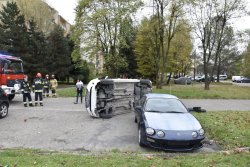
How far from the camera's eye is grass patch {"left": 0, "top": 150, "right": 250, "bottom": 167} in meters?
7.22

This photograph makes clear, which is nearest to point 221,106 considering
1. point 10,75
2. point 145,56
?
point 10,75

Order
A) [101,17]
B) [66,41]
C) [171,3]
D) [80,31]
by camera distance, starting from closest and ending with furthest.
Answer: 1. [171,3]
2. [101,17]
3. [80,31]
4. [66,41]

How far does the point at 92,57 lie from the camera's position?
43.7m

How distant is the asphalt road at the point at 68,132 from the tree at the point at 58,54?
36547 mm

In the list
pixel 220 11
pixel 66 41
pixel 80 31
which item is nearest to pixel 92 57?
pixel 80 31

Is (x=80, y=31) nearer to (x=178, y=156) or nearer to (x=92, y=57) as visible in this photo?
(x=92, y=57)

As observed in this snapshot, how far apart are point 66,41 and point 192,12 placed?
26.9 meters

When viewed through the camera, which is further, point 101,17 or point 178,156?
point 101,17

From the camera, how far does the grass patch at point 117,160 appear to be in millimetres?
7223

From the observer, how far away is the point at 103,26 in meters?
40.5

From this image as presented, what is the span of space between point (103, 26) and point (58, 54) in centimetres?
1501

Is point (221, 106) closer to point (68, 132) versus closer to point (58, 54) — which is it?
point (68, 132)

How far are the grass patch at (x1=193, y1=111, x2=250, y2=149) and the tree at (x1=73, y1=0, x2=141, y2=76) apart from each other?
25466 millimetres

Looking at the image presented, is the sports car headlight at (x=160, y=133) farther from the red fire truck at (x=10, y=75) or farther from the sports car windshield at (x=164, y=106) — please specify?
the red fire truck at (x=10, y=75)
